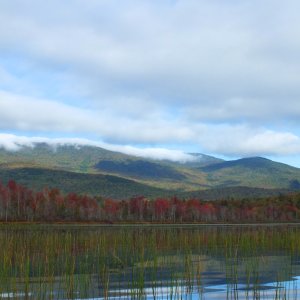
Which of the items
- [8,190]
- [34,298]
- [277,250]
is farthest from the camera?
[8,190]

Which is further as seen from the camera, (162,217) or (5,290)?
(162,217)

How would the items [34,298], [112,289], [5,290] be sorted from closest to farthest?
[34,298], [5,290], [112,289]

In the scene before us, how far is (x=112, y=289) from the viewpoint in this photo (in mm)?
25844

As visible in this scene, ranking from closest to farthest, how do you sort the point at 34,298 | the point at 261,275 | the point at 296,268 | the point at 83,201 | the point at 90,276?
the point at 34,298 → the point at 90,276 → the point at 261,275 → the point at 296,268 → the point at 83,201

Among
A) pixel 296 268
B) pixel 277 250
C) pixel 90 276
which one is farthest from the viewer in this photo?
pixel 277 250

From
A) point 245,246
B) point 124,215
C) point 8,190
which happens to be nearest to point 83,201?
point 124,215

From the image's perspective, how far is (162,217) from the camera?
7751 inches

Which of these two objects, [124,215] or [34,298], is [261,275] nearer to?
[34,298]

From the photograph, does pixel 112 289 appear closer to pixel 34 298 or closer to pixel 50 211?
pixel 34 298

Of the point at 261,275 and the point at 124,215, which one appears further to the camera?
the point at 124,215

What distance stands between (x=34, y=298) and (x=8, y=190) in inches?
6021

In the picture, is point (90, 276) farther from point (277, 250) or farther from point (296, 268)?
point (277, 250)

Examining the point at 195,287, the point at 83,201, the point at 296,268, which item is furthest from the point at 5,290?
the point at 83,201

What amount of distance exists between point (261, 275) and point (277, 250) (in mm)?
15744
